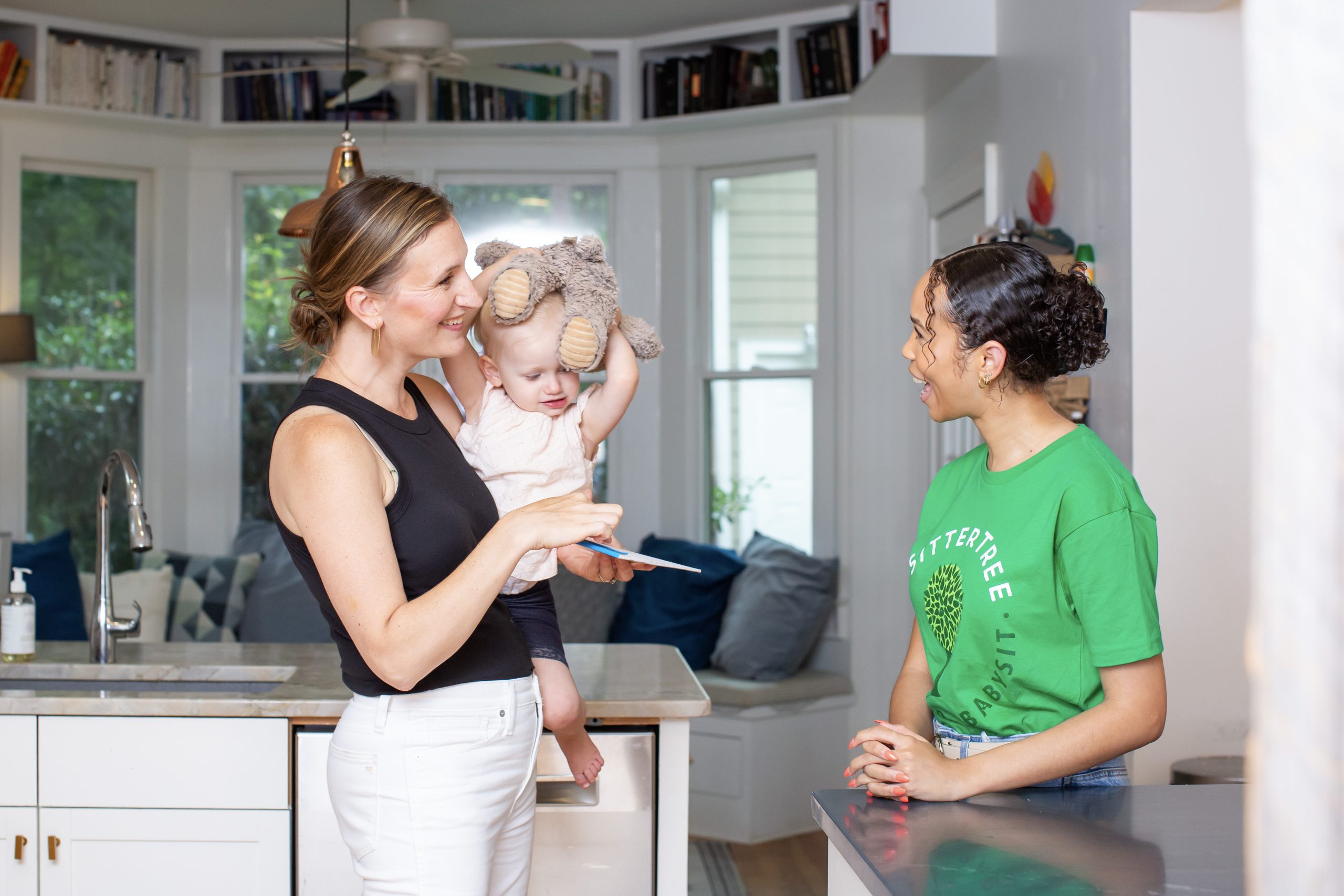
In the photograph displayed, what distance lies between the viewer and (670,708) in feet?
5.98

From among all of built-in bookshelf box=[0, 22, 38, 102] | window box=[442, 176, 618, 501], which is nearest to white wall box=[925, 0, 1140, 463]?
window box=[442, 176, 618, 501]

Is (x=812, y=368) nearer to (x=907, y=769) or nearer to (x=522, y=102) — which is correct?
(x=522, y=102)

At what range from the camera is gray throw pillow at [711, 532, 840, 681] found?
407cm

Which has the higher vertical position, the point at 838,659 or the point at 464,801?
the point at 464,801

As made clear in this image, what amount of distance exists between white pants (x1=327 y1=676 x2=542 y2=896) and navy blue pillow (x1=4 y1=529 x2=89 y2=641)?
3078mm

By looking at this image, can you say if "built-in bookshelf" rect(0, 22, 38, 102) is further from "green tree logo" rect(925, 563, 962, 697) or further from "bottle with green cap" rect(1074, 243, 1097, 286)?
"green tree logo" rect(925, 563, 962, 697)

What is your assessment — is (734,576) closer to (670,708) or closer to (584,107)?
(584,107)

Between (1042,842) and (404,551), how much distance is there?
0.74 metres

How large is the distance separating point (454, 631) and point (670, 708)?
0.73m

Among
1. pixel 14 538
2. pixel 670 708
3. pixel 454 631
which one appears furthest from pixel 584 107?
pixel 454 631

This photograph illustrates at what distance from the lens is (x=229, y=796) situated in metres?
1.83

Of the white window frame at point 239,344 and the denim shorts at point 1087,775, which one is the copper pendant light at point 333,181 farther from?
the white window frame at point 239,344

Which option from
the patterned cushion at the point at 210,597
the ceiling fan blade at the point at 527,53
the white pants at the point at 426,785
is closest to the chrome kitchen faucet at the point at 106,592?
the white pants at the point at 426,785

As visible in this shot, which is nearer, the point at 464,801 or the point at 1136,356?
the point at 464,801
